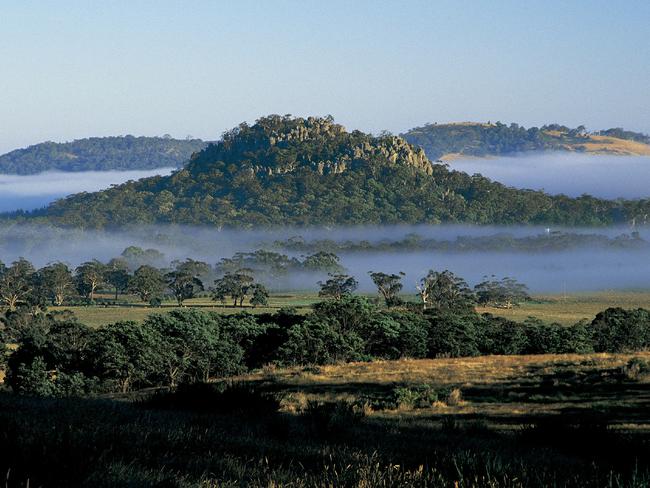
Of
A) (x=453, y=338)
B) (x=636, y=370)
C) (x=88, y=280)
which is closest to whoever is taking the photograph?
(x=636, y=370)

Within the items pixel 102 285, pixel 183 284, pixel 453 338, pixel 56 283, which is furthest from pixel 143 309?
pixel 453 338

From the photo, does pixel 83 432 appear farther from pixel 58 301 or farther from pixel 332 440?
pixel 58 301

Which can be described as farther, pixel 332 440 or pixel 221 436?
pixel 332 440

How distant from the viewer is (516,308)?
394 ft

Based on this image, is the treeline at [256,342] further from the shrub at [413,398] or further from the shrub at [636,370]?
the shrub at [636,370]

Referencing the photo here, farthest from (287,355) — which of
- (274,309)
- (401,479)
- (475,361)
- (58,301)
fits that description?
(58,301)

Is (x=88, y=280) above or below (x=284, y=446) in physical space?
below

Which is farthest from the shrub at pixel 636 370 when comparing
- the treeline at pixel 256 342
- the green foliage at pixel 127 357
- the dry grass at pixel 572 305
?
the dry grass at pixel 572 305

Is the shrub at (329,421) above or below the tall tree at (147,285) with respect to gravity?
above

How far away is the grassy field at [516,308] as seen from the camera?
99.1m

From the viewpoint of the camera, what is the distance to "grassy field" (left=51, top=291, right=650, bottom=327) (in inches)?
3900

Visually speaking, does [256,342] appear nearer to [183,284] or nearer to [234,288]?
[234,288]

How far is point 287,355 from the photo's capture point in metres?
48.0

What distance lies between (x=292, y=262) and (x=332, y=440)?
162 m
